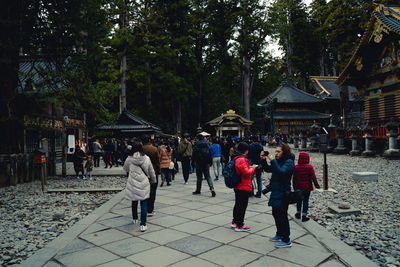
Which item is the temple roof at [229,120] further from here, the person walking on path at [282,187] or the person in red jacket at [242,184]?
the person walking on path at [282,187]

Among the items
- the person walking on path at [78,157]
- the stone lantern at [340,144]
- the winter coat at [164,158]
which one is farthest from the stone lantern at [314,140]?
the person walking on path at [78,157]

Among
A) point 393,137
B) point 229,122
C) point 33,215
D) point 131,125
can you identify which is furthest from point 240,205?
point 229,122

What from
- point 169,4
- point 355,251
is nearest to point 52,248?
point 355,251

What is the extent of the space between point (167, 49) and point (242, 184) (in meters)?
25.6

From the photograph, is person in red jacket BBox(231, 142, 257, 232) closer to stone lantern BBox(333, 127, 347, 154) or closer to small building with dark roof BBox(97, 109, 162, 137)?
small building with dark roof BBox(97, 109, 162, 137)

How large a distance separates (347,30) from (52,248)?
25.9 metres

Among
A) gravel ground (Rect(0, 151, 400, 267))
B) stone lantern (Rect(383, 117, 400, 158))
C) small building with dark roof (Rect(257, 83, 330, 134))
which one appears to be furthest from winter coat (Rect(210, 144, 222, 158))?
small building with dark roof (Rect(257, 83, 330, 134))

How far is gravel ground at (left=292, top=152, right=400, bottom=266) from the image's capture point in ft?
14.1

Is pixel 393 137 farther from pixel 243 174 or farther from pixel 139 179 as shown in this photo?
pixel 139 179

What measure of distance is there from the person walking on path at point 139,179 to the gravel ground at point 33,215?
5.09ft

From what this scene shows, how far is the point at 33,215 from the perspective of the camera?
22.3 ft

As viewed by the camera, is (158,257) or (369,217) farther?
(369,217)

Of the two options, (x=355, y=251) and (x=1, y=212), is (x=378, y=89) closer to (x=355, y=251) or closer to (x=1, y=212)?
(x=355, y=251)

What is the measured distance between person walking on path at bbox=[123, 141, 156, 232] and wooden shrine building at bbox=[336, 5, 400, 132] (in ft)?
52.9
